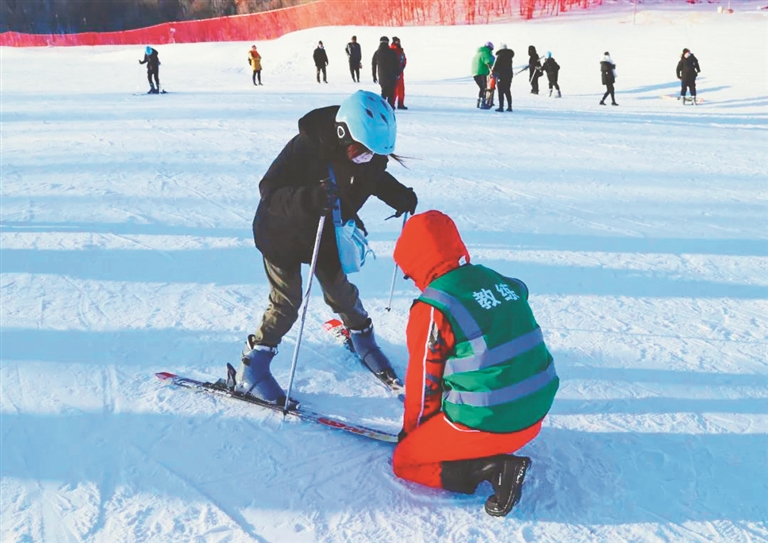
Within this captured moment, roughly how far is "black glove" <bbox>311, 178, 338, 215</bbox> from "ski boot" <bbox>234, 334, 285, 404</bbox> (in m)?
0.85

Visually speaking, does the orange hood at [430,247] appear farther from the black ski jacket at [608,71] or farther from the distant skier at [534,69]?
the distant skier at [534,69]

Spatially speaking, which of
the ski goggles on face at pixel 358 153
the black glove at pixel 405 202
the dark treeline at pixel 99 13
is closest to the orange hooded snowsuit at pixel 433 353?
the ski goggles on face at pixel 358 153

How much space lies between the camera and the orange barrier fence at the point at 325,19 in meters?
29.4

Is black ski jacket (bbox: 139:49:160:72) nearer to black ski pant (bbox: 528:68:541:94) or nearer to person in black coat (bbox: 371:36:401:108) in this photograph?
person in black coat (bbox: 371:36:401:108)

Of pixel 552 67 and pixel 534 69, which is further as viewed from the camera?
pixel 534 69

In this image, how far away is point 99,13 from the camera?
53219mm

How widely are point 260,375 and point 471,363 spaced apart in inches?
49.2

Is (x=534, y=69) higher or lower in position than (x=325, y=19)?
lower

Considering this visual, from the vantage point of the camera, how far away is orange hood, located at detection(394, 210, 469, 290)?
2.39 meters

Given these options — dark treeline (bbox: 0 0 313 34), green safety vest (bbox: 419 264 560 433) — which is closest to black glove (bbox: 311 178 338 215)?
green safety vest (bbox: 419 264 560 433)

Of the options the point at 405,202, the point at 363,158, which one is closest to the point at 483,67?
the point at 405,202

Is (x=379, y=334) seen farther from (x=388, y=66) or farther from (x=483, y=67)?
(x=483, y=67)

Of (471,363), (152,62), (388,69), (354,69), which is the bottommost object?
(471,363)

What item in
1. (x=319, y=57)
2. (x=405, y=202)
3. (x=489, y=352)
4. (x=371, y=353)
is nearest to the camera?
(x=489, y=352)
